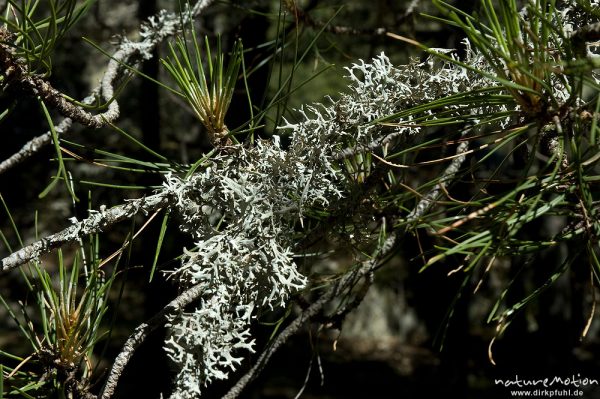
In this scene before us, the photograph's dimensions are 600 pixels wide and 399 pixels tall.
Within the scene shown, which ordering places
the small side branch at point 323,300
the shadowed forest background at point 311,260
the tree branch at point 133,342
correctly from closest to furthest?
the tree branch at point 133,342
the small side branch at point 323,300
the shadowed forest background at point 311,260

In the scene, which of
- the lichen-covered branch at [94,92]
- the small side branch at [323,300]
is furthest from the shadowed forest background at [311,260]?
the lichen-covered branch at [94,92]

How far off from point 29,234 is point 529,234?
6.27 ft

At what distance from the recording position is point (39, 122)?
2104 millimetres

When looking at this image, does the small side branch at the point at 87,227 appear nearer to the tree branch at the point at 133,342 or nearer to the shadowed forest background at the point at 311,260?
the tree branch at the point at 133,342

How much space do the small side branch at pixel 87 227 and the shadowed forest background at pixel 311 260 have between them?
365 millimetres

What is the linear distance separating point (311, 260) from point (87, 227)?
31 centimetres

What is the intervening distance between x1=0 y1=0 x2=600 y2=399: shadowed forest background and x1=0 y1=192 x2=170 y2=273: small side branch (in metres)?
0.37

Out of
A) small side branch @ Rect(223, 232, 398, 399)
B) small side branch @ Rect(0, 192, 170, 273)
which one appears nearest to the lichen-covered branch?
small side branch @ Rect(0, 192, 170, 273)

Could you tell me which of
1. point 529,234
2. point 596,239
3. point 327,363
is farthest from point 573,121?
point 327,363

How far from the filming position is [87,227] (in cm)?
62

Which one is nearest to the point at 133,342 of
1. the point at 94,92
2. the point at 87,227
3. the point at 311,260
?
the point at 87,227

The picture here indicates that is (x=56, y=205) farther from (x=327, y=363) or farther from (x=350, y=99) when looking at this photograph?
(x=350, y=99)

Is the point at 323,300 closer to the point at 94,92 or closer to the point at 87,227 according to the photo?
the point at 87,227

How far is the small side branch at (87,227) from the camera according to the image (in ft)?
Answer: 2.02
